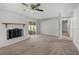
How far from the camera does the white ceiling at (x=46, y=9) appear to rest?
2.44 m

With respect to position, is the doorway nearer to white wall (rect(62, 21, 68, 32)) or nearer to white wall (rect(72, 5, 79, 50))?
Result: white wall (rect(62, 21, 68, 32))

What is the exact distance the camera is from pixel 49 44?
2631 mm

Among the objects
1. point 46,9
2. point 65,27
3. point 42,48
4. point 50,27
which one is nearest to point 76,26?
point 65,27

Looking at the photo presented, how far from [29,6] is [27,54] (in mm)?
1317

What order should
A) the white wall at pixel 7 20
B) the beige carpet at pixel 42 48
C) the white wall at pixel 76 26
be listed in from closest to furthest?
the white wall at pixel 7 20 → the beige carpet at pixel 42 48 → the white wall at pixel 76 26

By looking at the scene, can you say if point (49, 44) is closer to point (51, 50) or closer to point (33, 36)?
point (51, 50)

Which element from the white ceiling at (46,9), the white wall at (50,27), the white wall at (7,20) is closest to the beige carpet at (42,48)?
the white wall at (7,20)

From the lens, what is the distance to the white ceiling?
2.44 meters

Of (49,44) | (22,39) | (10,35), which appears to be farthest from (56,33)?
(10,35)

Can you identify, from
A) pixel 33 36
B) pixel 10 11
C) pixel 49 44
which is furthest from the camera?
pixel 33 36

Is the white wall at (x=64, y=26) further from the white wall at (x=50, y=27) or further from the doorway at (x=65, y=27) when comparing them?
the white wall at (x=50, y=27)

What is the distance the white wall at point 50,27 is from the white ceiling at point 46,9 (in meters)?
0.18

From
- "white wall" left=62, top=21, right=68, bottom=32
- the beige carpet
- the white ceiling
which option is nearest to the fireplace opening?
the beige carpet

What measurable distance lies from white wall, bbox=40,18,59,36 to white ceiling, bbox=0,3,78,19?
0.18m
